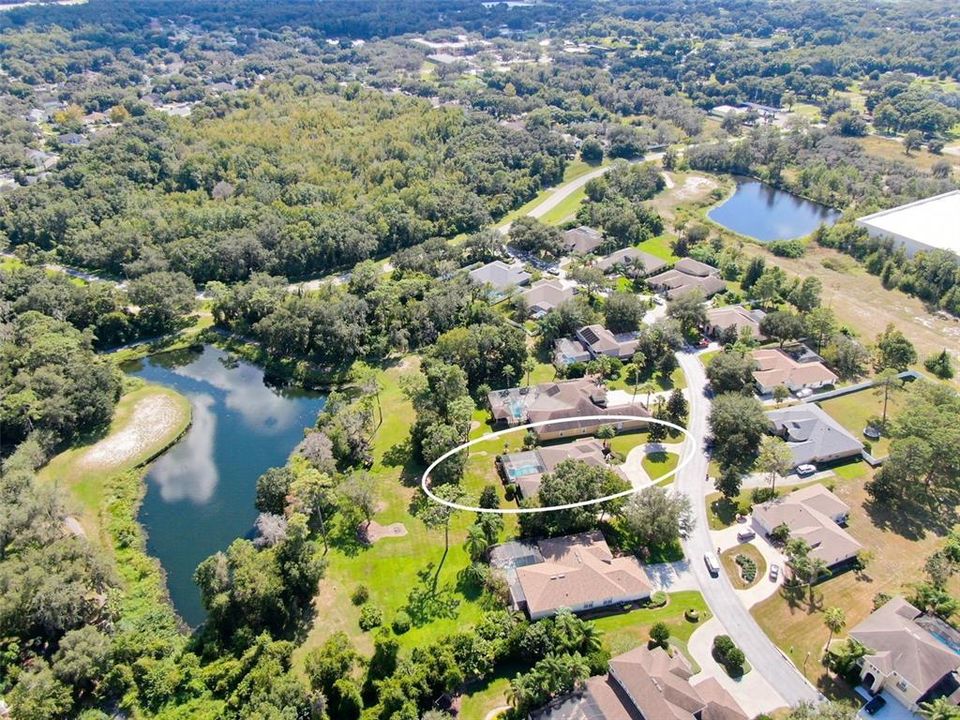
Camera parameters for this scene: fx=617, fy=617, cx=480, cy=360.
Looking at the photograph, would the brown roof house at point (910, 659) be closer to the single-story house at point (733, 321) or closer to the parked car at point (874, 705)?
the parked car at point (874, 705)

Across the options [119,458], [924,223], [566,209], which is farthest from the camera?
[566,209]

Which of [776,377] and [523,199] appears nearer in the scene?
[776,377]

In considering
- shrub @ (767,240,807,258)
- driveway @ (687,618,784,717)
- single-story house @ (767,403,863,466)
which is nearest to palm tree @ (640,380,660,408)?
single-story house @ (767,403,863,466)

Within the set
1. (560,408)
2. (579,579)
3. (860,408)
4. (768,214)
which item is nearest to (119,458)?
(560,408)

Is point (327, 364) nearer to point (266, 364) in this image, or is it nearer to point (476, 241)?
point (266, 364)

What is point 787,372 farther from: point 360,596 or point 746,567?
point 360,596

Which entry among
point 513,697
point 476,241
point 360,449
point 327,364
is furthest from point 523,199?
point 513,697
